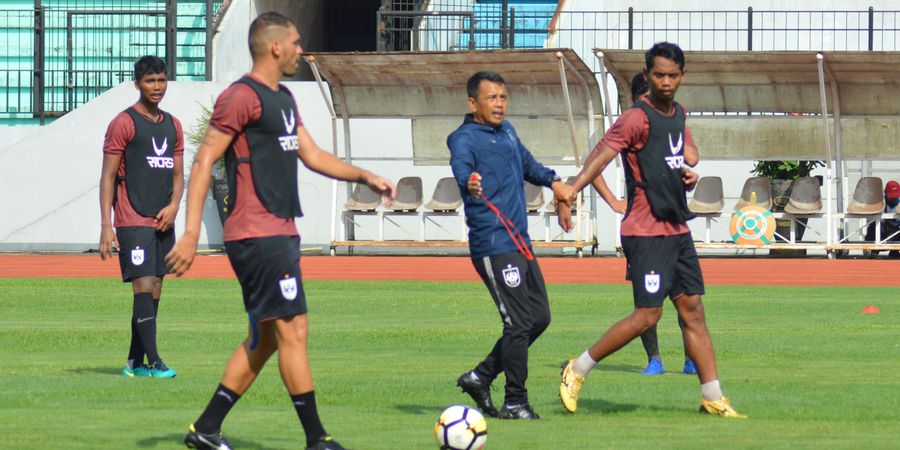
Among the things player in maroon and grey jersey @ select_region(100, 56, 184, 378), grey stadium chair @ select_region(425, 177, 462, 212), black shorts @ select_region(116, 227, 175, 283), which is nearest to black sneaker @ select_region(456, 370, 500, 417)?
player in maroon and grey jersey @ select_region(100, 56, 184, 378)

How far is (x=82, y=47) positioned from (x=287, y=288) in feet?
97.8

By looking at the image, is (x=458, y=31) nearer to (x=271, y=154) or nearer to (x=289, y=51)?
(x=289, y=51)

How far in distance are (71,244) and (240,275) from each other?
24934 millimetres

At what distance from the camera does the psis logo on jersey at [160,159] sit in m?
10.5

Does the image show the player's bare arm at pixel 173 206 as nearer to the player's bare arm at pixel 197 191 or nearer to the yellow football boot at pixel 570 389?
the yellow football boot at pixel 570 389

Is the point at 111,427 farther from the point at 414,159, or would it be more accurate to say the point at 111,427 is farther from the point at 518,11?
the point at 518,11

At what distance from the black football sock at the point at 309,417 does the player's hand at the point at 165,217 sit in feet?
12.4

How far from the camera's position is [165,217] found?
34.0ft

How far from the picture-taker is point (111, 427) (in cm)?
784

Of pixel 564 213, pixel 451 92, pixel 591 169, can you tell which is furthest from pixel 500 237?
pixel 451 92

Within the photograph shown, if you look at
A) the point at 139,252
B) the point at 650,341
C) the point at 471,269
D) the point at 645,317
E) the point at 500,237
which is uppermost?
the point at 500,237

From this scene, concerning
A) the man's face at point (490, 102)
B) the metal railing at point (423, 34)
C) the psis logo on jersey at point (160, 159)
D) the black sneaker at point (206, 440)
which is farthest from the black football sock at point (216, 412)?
the metal railing at point (423, 34)

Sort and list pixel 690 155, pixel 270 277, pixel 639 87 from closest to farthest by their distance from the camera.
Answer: pixel 270 277, pixel 690 155, pixel 639 87

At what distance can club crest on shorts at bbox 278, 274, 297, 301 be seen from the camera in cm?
686
